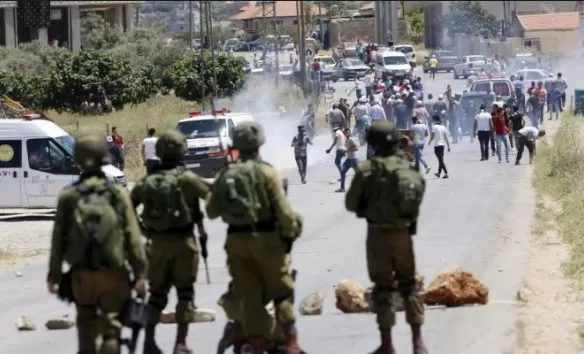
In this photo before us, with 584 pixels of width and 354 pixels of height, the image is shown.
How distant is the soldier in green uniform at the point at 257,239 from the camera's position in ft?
29.9

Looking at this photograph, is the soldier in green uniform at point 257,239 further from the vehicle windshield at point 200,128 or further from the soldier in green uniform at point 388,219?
the vehicle windshield at point 200,128

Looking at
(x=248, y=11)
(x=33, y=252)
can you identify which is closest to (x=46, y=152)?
(x=33, y=252)

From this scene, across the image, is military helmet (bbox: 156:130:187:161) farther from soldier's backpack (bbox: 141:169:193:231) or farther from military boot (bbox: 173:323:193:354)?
military boot (bbox: 173:323:193:354)

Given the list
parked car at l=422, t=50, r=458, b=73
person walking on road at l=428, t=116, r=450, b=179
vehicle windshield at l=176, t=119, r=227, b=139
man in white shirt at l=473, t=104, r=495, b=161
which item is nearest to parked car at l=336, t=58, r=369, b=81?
parked car at l=422, t=50, r=458, b=73

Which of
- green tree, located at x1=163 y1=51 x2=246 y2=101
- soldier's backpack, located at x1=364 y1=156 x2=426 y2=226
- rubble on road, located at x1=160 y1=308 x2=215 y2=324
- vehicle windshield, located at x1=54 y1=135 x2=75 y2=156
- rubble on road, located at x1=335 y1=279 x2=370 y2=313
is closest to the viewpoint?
soldier's backpack, located at x1=364 y1=156 x2=426 y2=226

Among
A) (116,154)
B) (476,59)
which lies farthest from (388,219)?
(476,59)

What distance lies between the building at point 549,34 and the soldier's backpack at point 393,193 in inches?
1939

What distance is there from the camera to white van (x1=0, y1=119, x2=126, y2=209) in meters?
24.8

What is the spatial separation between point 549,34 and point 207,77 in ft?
69.1

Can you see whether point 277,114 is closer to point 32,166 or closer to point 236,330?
point 32,166

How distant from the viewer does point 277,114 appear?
4597 cm

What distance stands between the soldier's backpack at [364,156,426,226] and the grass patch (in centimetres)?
467

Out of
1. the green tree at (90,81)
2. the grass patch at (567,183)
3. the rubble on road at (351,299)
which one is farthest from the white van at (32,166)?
the green tree at (90,81)

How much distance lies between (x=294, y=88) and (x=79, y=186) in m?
45.4
